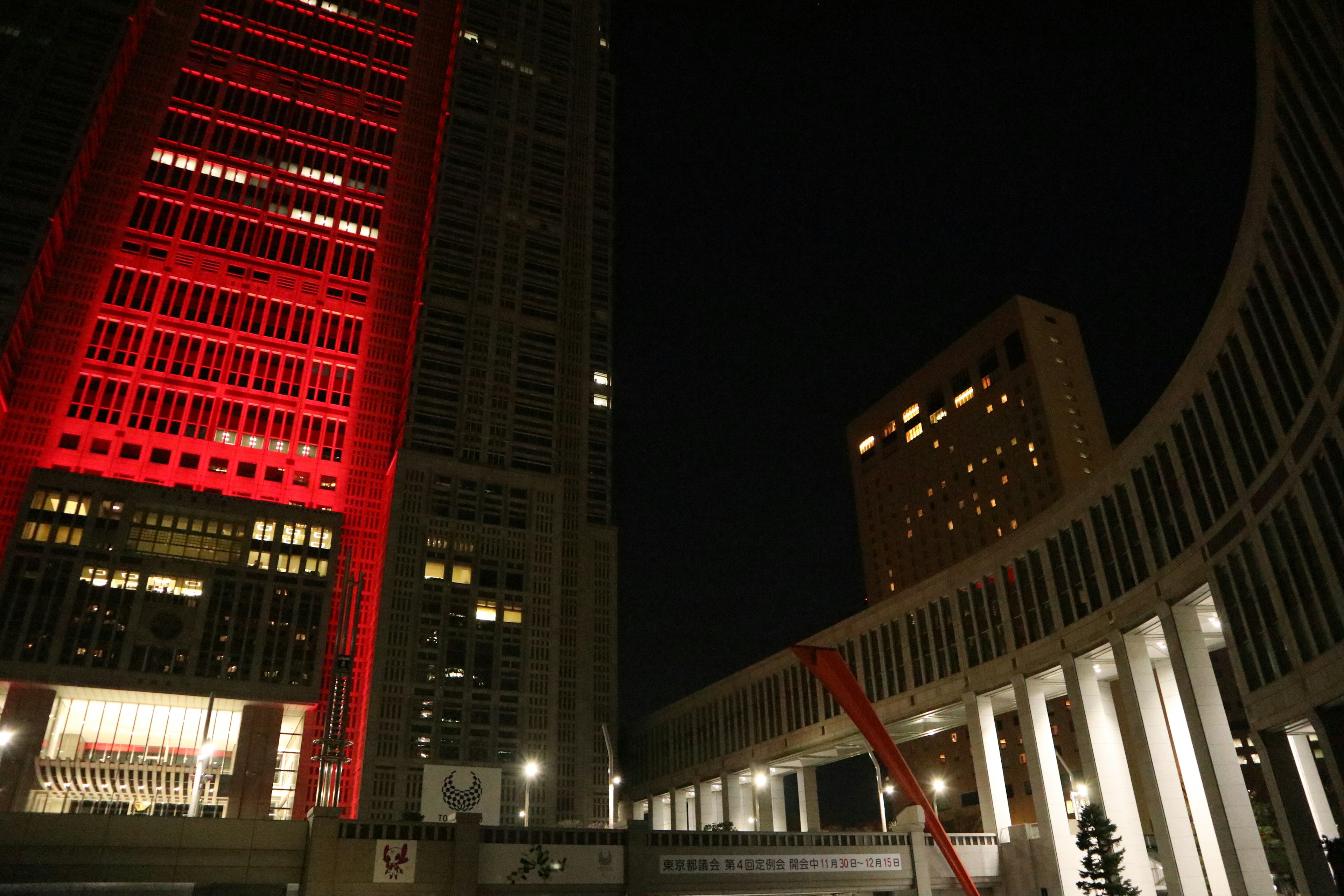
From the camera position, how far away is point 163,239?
9238cm

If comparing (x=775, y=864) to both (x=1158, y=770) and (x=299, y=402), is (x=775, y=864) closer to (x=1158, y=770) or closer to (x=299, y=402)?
(x=1158, y=770)

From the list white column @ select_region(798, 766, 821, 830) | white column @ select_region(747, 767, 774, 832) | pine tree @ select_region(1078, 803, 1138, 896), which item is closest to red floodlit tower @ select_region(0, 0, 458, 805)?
white column @ select_region(747, 767, 774, 832)

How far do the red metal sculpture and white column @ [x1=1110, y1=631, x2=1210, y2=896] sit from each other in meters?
10.8

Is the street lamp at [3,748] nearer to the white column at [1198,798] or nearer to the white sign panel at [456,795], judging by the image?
the white sign panel at [456,795]

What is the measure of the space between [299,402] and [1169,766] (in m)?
79.8

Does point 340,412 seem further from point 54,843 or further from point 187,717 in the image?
point 54,843

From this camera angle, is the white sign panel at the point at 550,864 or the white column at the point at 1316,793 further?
the white column at the point at 1316,793

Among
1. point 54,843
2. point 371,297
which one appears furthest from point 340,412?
point 54,843

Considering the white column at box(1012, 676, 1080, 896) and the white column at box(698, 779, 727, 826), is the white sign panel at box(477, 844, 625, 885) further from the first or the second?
the white column at box(698, 779, 727, 826)

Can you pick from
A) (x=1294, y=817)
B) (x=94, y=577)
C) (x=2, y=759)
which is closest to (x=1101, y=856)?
(x=1294, y=817)

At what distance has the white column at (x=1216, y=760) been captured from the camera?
4419cm

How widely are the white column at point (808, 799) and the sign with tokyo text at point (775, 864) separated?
134ft

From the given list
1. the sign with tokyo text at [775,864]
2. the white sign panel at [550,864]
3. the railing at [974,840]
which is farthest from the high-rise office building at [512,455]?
the sign with tokyo text at [775,864]

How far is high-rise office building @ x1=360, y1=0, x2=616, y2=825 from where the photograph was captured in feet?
265
